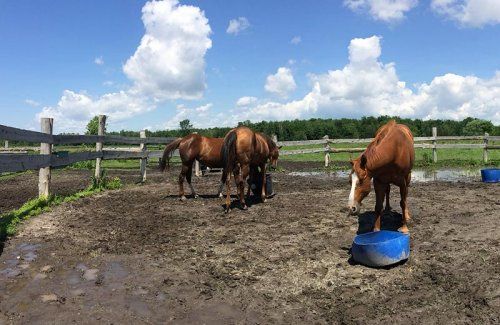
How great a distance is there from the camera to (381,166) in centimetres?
557

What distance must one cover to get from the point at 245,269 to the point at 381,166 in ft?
7.83

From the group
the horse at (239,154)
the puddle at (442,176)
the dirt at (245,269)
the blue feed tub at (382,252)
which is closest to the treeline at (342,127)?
the puddle at (442,176)

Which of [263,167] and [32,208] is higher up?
[263,167]

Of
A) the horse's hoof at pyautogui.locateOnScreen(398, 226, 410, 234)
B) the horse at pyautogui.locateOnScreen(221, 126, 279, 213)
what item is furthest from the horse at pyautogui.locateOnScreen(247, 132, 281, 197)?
the horse's hoof at pyautogui.locateOnScreen(398, 226, 410, 234)

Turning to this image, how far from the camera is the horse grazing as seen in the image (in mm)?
9820

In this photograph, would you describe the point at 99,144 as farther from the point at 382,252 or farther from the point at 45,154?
the point at 382,252

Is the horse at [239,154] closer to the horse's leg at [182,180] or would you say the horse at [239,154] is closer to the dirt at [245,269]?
the dirt at [245,269]

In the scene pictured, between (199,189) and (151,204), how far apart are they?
2.80 metres

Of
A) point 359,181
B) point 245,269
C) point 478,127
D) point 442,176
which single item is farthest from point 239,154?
point 478,127

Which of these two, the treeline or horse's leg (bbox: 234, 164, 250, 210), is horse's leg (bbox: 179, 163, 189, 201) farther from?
the treeline

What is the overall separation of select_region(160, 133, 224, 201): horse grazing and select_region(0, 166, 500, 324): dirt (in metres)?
2.01

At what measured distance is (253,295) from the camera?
13.3ft

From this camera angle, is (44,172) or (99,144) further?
(99,144)

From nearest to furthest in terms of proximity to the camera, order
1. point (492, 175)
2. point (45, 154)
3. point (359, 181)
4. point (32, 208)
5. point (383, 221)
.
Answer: point (359, 181)
point (383, 221)
point (32, 208)
point (45, 154)
point (492, 175)
